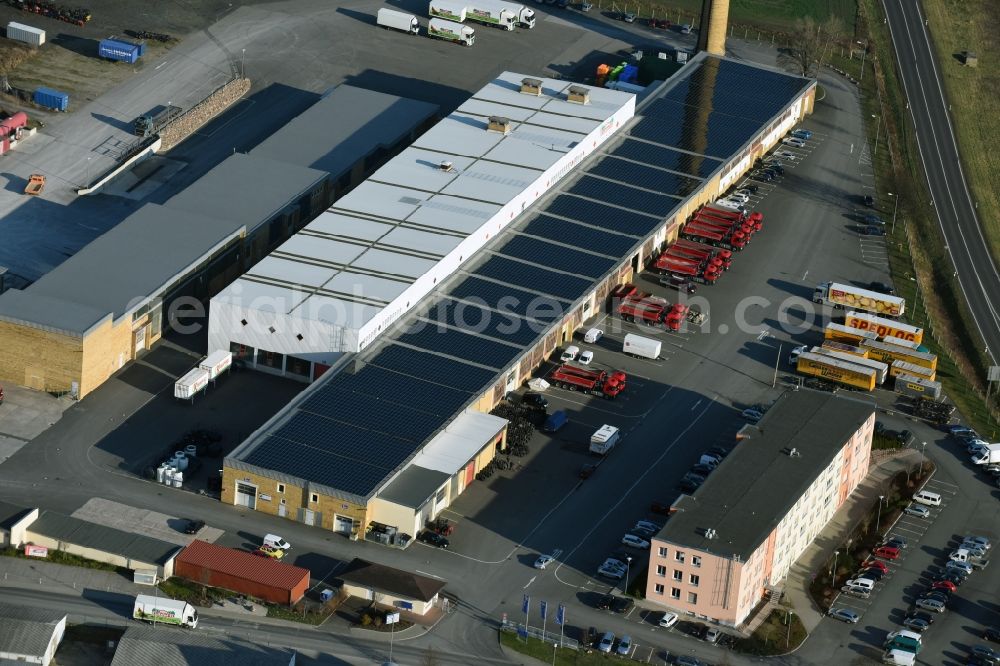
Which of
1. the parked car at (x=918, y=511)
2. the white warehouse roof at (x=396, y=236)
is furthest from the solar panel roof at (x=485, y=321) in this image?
the parked car at (x=918, y=511)

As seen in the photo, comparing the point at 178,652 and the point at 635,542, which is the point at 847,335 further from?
the point at 178,652

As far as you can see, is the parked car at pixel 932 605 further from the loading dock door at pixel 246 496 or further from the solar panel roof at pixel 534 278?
the loading dock door at pixel 246 496

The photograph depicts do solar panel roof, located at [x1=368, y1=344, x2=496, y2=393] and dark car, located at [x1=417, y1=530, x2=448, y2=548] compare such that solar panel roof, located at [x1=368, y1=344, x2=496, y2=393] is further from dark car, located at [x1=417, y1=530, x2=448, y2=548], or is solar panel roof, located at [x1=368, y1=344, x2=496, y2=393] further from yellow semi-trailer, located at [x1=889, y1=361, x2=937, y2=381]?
yellow semi-trailer, located at [x1=889, y1=361, x2=937, y2=381]

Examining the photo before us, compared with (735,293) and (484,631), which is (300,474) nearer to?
(484,631)

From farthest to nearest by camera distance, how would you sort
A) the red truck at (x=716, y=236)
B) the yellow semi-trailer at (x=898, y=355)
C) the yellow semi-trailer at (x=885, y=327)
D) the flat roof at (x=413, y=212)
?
the red truck at (x=716, y=236), the yellow semi-trailer at (x=885, y=327), the yellow semi-trailer at (x=898, y=355), the flat roof at (x=413, y=212)

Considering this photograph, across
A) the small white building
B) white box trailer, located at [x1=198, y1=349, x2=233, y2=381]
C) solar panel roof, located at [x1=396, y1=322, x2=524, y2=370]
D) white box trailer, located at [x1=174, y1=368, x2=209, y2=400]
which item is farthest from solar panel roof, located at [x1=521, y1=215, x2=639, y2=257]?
the small white building

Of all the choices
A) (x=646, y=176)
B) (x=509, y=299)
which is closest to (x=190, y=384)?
(x=509, y=299)
